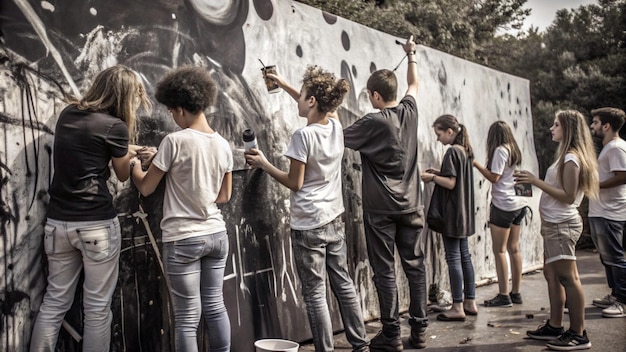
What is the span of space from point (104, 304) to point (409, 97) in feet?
9.40

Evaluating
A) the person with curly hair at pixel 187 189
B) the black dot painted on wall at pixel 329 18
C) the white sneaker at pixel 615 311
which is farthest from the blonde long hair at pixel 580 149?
the person with curly hair at pixel 187 189

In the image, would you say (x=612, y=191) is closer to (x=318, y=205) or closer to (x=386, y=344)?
(x=386, y=344)

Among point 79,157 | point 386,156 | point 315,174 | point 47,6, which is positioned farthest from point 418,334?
point 47,6

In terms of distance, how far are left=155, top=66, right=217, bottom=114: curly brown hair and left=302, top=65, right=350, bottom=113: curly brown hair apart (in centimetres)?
84

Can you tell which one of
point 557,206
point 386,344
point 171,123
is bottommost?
point 386,344

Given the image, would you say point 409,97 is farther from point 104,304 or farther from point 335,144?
point 104,304

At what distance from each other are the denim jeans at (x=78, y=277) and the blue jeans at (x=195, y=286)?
356 millimetres

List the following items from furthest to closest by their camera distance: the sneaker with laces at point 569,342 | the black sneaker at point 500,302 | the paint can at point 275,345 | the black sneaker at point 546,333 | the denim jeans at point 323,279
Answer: the black sneaker at point 500,302, the black sneaker at point 546,333, the sneaker with laces at point 569,342, the denim jeans at point 323,279, the paint can at point 275,345

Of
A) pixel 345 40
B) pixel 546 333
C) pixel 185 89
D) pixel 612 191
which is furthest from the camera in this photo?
pixel 612 191

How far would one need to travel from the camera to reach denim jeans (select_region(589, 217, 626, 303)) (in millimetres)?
5559

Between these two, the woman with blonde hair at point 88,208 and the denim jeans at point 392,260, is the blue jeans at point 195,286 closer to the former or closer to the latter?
the woman with blonde hair at point 88,208

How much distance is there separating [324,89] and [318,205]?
81cm

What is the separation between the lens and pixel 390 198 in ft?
14.6

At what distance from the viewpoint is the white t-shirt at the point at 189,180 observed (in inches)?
129
